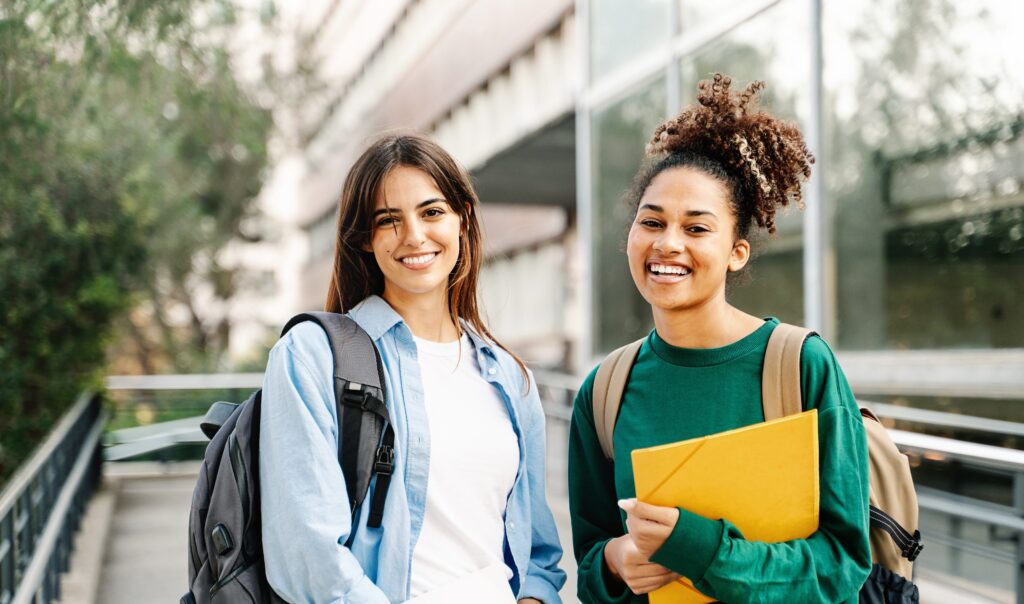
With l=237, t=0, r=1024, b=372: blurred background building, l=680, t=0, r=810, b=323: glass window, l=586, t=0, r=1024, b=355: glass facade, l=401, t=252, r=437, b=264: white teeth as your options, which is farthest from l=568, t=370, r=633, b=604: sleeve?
l=680, t=0, r=810, b=323: glass window

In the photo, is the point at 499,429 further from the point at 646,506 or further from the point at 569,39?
the point at 569,39

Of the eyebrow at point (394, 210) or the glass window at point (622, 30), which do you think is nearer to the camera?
the eyebrow at point (394, 210)

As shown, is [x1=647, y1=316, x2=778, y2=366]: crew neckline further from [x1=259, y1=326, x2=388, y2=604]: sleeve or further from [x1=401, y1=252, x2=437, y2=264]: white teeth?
[x1=259, y1=326, x2=388, y2=604]: sleeve

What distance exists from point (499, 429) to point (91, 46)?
453 centimetres

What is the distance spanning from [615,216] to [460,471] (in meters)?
7.80

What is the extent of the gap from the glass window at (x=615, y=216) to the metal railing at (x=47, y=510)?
507 centimetres

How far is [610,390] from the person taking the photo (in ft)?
6.78

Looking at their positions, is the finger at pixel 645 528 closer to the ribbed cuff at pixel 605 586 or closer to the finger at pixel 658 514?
the finger at pixel 658 514

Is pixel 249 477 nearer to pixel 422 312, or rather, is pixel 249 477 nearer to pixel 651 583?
pixel 422 312

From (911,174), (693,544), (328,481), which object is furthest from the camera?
(911,174)

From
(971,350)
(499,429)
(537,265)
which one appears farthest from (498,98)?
(499,429)

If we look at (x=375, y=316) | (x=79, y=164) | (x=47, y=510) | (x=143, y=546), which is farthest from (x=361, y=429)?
(x=79, y=164)

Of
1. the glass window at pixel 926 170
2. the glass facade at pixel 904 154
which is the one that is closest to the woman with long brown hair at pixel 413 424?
the glass facade at pixel 904 154

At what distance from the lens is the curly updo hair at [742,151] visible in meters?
1.95
